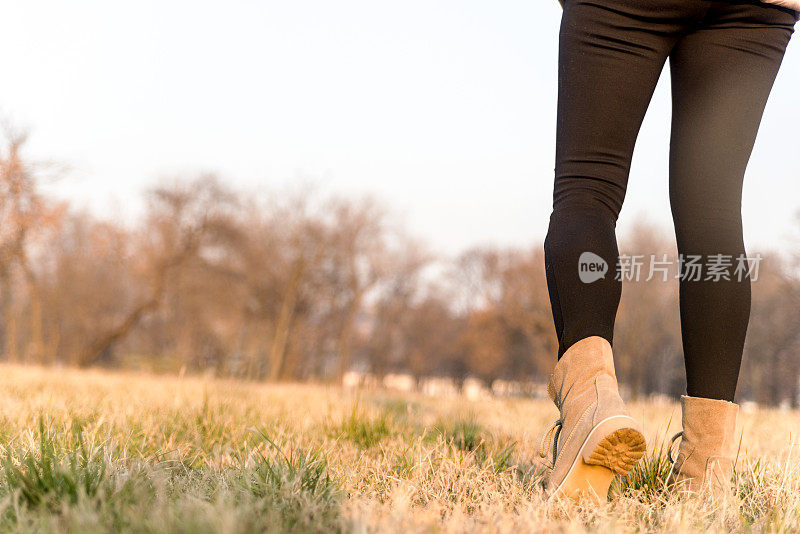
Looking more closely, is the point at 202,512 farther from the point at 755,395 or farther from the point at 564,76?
→ the point at 755,395

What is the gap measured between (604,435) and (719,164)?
0.80m

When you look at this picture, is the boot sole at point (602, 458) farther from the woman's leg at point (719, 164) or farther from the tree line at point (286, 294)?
the tree line at point (286, 294)

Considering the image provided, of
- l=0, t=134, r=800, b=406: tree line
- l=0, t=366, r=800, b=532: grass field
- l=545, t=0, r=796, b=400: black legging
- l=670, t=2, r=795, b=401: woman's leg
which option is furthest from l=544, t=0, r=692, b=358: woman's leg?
l=0, t=134, r=800, b=406: tree line

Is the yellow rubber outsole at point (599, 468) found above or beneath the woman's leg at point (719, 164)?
beneath

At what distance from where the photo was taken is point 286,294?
2683 centimetres

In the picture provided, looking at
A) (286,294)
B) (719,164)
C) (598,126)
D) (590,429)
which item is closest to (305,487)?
(590,429)

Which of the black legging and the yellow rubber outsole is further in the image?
the black legging

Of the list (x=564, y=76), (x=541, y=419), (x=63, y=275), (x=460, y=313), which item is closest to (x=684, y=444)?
(x=564, y=76)

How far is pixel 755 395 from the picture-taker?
30859 mm

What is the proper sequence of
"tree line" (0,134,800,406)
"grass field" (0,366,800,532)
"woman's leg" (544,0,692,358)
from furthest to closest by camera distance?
"tree line" (0,134,800,406)
"woman's leg" (544,0,692,358)
"grass field" (0,366,800,532)

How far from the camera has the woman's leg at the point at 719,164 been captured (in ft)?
5.04

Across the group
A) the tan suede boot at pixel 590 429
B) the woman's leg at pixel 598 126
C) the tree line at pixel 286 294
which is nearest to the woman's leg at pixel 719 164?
the woman's leg at pixel 598 126

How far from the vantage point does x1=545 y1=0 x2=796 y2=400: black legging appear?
58.3 inches

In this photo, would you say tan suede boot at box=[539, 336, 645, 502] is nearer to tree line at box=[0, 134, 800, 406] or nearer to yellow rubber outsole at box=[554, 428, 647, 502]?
yellow rubber outsole at box=[554, 428, 647, 502]
